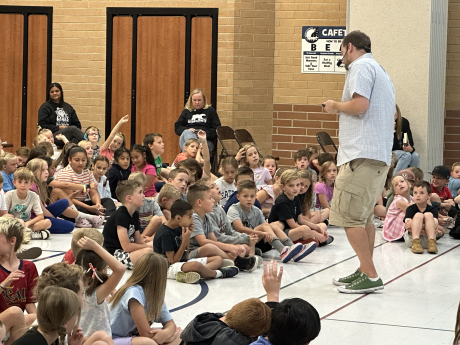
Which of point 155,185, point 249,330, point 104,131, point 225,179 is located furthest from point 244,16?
point 249,330

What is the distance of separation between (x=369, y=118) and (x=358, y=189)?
51 cm

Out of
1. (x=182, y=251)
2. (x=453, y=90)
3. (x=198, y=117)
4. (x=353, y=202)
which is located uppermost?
(x=453, y=90)

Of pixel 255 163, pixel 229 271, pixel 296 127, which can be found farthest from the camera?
pixel 296 127

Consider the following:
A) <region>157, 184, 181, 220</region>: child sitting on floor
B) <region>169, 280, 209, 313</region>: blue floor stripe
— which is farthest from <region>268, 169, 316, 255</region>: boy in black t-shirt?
<region>169, 280, 209, 313</region>: blue floor stripe

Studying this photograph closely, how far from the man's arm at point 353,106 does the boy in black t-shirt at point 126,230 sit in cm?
173

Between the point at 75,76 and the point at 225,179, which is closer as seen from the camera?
the point at 225,179

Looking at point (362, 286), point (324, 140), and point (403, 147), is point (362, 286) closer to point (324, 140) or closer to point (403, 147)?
point (403, 147)

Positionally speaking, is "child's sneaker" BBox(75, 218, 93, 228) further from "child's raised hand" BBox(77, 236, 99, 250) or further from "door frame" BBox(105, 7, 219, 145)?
"door frame" BBox(105, 7, 219, 145)

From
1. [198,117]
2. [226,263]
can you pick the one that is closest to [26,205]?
[226,263]

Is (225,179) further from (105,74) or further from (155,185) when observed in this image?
(105,74)

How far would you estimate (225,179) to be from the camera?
806 cm

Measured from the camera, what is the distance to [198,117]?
11758mm

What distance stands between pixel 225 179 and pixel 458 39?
5.79 m

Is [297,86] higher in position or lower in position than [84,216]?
higher
